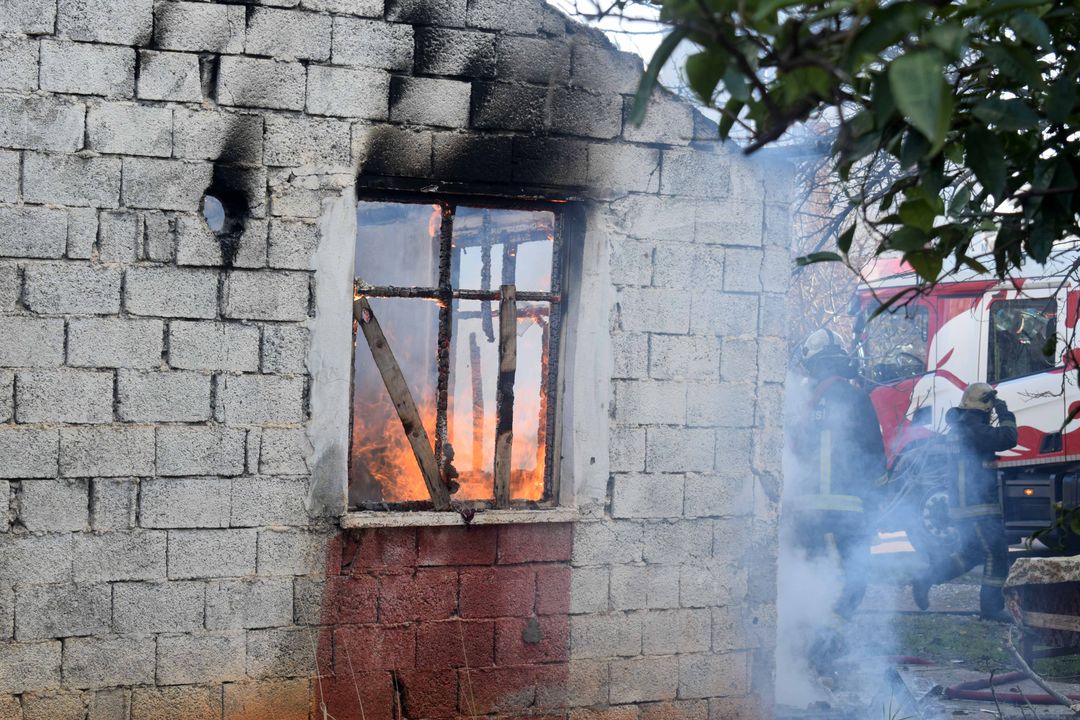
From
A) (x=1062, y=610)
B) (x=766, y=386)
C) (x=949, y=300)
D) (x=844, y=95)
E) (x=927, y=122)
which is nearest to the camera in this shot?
(x=927, y=122)

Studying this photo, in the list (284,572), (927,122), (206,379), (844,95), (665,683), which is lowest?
(665,683)

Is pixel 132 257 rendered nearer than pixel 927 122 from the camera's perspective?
No

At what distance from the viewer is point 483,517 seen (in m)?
5.39

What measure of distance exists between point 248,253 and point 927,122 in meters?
3.65

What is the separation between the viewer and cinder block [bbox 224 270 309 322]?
5039mm

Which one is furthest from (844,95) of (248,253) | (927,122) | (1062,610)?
Answer: (1062,610)

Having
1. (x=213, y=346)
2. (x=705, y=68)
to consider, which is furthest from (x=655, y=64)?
(x=213, y=346)

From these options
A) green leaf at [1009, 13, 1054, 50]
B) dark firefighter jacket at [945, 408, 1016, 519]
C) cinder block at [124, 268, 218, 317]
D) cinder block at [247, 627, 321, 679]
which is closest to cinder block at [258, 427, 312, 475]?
cinder block at [124, 268, 218, 317]

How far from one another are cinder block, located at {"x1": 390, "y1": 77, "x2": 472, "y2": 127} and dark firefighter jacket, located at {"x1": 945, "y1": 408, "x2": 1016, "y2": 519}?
21.2 ft

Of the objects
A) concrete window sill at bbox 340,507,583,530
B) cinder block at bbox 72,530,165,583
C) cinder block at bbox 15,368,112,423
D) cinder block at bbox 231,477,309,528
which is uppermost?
cinder block at bbox 15,368,112,423

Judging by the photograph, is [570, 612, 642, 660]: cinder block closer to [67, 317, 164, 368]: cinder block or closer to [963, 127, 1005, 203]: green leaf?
[67, 317, 164, 368]: cinder block

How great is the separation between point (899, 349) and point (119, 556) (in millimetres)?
9688

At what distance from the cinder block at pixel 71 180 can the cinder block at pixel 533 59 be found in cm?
174

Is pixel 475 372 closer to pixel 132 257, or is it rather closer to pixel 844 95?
pixel 132 257
